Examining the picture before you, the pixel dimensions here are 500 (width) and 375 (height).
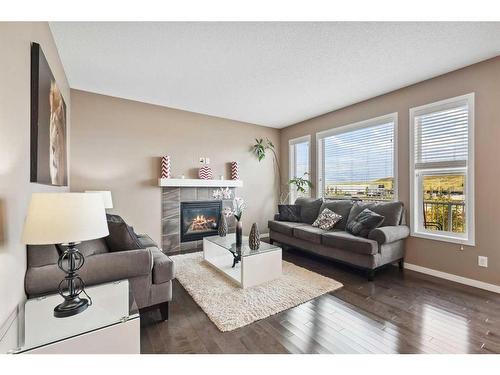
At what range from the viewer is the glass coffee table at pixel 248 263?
2.62m

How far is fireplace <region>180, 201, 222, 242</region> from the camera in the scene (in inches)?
172

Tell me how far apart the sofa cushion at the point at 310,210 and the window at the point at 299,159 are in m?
0.62

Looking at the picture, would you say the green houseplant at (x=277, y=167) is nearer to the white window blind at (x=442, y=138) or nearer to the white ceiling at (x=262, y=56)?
the white ceiling at (x=262, y=56)

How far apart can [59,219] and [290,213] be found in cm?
379

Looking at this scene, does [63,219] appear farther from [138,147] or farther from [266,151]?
[266,151]

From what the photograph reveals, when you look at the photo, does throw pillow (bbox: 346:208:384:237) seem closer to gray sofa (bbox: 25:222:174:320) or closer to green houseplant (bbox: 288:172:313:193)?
green houseplant (bbox: 288:172:313:193)

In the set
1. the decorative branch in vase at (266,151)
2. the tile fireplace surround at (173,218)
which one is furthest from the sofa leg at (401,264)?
the tile fireplace surround at (173,218)

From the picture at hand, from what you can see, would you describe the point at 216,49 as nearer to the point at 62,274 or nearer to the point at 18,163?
the point at 18,163

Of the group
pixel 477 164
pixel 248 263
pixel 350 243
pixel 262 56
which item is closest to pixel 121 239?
pixel 248 263

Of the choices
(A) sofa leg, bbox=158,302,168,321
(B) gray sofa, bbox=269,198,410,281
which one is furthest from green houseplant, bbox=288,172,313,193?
(A) sofa leg, bbox=158,302,168,321

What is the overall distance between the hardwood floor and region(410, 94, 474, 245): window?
2.56 feet

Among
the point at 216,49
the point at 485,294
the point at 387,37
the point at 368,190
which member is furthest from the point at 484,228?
the point at 216,49

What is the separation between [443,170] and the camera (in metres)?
3.03
